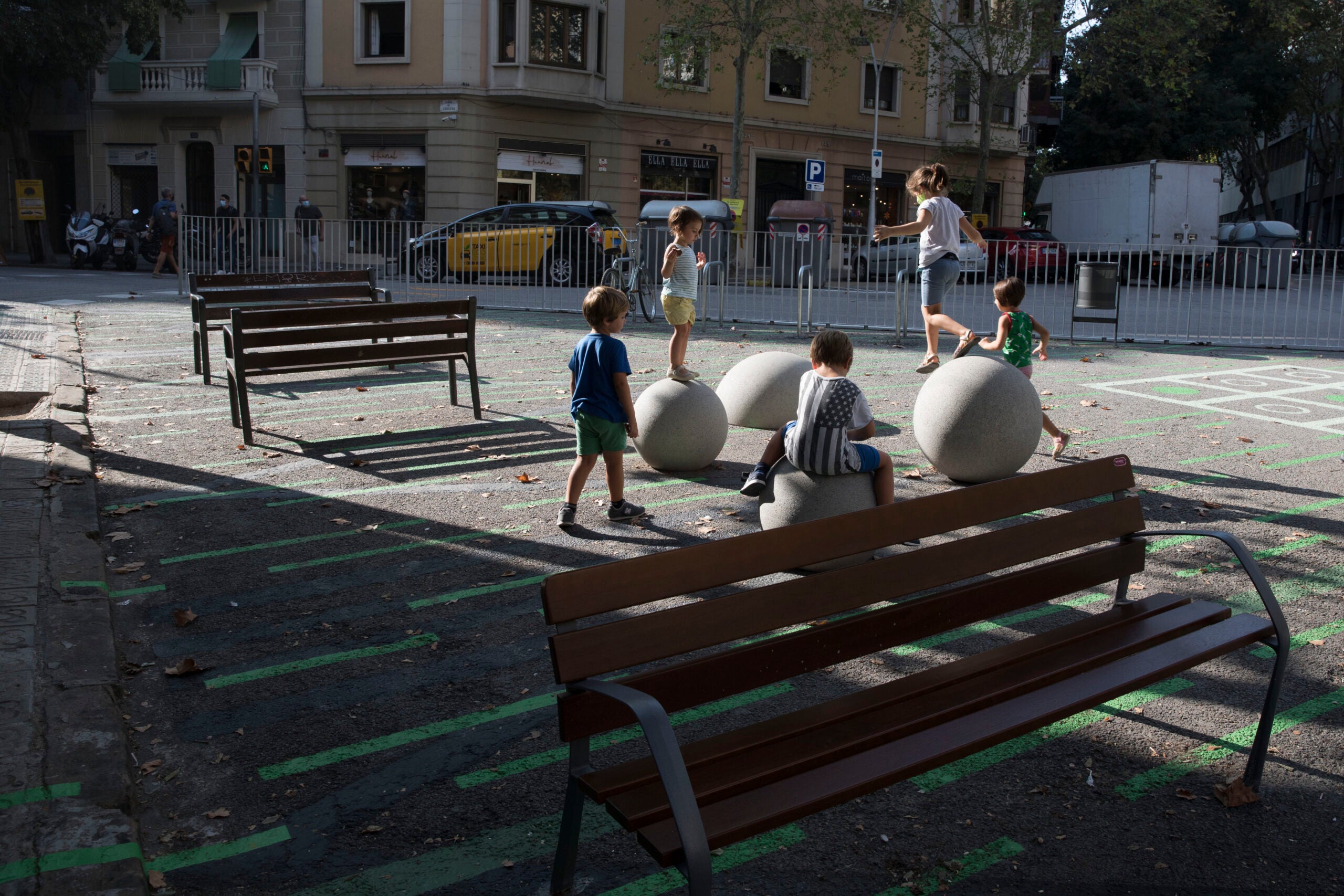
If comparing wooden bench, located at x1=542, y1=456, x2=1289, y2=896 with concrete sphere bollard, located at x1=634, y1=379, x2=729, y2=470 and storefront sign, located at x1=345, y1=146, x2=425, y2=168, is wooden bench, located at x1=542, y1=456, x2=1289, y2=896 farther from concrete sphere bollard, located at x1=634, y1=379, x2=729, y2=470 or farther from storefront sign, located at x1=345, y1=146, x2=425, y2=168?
storefront sign, located at x1=345, y1=146, x2=425, y2=168

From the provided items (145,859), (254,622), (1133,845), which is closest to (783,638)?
(1133,845)

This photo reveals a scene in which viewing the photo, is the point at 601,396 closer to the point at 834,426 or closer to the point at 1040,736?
the point at 834,426

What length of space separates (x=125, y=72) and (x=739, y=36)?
18.3m

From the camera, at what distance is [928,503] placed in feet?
11.3

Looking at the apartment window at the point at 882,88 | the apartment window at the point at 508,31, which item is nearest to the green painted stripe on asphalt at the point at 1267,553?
the apartment window at the point at 508,31

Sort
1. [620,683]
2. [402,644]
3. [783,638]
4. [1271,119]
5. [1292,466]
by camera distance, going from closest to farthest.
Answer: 1. [620,683]
2. [783,638]
3. [402,644]
4. [1292,466]
5. [1271,119]

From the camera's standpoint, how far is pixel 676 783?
2.42m

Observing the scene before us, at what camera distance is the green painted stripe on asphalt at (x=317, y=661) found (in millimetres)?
4379

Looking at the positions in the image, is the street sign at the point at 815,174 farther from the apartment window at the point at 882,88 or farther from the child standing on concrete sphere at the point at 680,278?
the child standing on concrete sphere at the point at 680,278

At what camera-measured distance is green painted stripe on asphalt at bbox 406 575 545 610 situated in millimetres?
5215

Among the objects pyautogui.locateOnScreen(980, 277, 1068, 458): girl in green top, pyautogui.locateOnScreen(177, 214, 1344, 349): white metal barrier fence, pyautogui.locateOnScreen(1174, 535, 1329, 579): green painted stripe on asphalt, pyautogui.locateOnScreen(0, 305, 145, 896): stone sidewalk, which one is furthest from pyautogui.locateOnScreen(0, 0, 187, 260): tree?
pyautogui.locateOnScreen(1174, 535, 1329, 579): green painted stripe on asphalt

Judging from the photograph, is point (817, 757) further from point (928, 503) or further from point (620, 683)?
point (928, 503)

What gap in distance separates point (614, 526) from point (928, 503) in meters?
3.18

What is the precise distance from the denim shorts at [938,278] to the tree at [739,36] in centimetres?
2299
